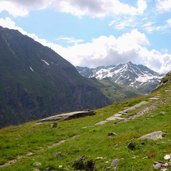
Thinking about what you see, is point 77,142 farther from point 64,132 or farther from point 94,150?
point 64,132

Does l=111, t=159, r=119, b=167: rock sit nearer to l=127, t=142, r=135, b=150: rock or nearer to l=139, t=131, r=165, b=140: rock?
l=127, t=142, r=135, b=150: rock

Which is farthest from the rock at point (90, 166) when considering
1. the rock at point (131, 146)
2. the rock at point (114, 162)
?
the rock at point (131, 146)

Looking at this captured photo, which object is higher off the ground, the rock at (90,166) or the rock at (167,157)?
the rock at (167,157)

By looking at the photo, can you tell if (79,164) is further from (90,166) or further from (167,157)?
(167,157)

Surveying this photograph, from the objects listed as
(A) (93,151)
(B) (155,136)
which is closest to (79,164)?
(A) (93,151)

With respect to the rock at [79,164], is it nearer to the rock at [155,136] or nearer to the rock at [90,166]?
the rock at [90,166]

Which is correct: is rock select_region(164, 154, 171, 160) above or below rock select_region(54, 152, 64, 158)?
above

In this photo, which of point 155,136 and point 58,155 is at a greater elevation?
point 155,136

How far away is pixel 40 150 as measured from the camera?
35062 millimetres

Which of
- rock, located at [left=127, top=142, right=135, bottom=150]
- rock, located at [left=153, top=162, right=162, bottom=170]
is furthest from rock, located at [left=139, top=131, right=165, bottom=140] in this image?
rock, located at [left=153, top=162, right=162, bottom=170]

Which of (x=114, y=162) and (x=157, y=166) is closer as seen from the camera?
(x=157, y=166)

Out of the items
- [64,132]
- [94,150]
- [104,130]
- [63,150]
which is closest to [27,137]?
[64,132]

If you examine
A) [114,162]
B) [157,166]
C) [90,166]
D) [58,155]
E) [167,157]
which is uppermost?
[167,157]

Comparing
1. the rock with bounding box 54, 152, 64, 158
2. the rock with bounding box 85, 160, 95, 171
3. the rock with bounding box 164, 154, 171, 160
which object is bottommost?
the rock with bounding box 54, 152, 64, 158
